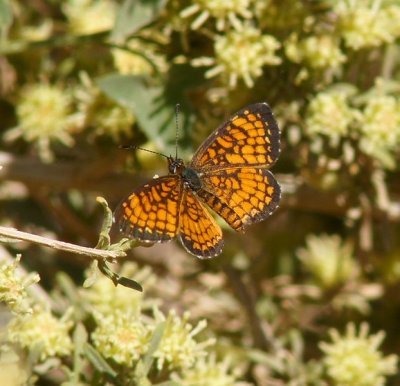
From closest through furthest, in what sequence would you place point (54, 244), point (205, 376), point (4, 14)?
point (54, 244) < point (205, 376) < point (4, 14)

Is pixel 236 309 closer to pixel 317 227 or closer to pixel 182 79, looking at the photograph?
pixel 317 227

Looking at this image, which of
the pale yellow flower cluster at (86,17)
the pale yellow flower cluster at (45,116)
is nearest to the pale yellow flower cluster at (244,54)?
the pale yellow flower cluster at (45,116)

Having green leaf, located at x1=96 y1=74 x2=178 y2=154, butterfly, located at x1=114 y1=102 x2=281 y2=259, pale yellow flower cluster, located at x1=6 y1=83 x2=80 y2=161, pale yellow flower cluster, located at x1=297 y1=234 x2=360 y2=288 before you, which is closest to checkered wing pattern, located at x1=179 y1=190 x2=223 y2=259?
butterfly, located at x1=114 y1=102 x2=281 y2=259

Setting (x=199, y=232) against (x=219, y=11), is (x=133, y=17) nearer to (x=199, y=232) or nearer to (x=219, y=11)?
(x=219, y=11)

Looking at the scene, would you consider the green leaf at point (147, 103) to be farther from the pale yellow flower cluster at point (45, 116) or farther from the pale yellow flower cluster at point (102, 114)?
the pale yellow flower cluster at point (45, 116)

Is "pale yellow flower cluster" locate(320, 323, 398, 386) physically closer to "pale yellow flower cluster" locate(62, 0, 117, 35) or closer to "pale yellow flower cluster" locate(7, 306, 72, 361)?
"pale yellow flower cluster" locate(7, 306, 72, 361)

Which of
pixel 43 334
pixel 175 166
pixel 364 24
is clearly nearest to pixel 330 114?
pixel 364 24
